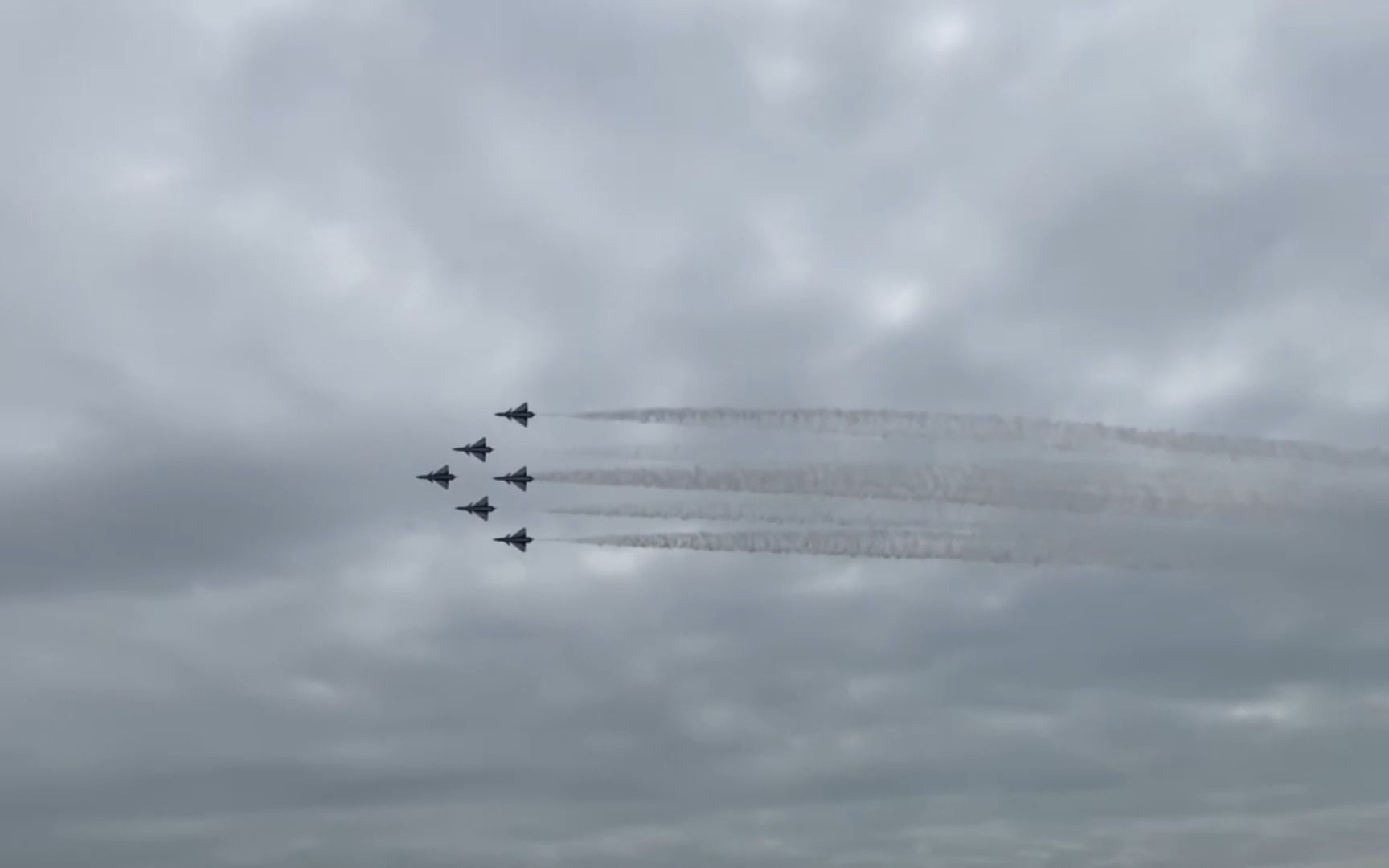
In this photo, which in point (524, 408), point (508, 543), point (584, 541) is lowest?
point (584, 541)

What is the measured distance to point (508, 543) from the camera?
15588cm

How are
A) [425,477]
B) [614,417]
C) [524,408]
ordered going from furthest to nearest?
[425,477], [524,408], [614,417]

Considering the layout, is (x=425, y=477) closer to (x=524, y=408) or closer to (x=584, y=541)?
(x=524, y=408)

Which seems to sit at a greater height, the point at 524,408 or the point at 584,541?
the point at 524,408

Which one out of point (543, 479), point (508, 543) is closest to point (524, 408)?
point (508, 543)

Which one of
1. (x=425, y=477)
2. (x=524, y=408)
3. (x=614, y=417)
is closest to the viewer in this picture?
(x=614, y=417)

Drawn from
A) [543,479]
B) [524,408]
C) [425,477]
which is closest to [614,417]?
[543,479]

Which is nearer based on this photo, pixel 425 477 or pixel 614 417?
pixel 614 417

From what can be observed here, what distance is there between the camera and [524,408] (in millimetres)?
153250

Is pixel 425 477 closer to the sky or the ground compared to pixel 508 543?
closer to the sky

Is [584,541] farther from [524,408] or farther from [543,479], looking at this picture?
[524,408]

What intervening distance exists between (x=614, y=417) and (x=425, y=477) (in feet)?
156

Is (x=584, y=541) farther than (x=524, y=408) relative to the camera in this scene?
No

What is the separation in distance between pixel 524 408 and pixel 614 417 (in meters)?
30.9
